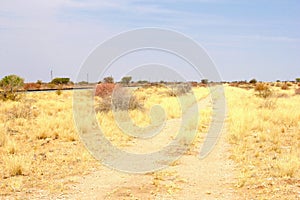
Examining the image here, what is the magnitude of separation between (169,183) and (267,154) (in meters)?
4.26

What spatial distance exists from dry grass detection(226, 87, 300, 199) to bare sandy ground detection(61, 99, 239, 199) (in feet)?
1.42

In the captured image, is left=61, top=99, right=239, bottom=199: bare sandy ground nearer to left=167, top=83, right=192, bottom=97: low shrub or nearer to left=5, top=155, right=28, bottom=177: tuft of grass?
left=5, top=155, right=28, bottom=177: tuft of grass

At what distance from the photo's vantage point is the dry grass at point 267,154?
306 inches

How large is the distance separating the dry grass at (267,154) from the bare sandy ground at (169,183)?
0.43 meters

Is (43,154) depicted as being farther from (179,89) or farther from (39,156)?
(179,89)

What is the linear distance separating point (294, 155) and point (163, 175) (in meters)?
3.84

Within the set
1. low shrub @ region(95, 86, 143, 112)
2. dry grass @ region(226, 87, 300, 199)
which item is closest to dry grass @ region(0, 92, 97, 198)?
dry grass @ region(226, 87, 300, 199)

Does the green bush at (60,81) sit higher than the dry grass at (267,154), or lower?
higher

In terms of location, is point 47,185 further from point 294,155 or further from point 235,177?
point 294,155

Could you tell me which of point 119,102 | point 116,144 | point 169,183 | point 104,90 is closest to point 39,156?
point 116,144

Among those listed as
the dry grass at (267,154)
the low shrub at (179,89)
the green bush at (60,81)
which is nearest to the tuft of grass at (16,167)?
the dry grass at (267,154)

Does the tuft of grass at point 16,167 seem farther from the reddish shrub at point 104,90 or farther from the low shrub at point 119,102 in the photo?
the reddish shrub at point 104,90

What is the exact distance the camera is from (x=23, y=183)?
8227 millimetres

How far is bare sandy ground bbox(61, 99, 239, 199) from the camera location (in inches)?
296
